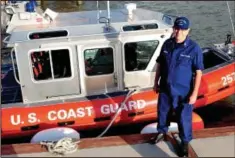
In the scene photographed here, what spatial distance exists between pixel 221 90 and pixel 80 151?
3249mm

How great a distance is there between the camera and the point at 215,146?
4.19 meters

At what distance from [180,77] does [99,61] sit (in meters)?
2.22

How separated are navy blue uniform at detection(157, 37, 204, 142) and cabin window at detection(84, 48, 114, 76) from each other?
1.86 meters

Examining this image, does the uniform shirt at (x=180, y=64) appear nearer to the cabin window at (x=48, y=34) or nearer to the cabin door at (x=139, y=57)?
the cabin door at (x=139, y=57)

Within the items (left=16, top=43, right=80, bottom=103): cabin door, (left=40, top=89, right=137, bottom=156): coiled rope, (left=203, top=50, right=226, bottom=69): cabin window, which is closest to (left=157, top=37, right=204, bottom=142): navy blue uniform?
(left=40, top=89, right=137, bottom=156): coiled rope

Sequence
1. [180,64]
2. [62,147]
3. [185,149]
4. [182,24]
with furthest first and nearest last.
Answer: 1. [62,147]
2. [185,149]
3. [180,64]
4. [182,24]

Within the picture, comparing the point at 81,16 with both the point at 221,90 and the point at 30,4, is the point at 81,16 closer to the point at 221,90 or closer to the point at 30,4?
the point at 30,4

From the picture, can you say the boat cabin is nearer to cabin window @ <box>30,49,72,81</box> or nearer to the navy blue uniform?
cabin window @ <box>30,49,72,81</box>

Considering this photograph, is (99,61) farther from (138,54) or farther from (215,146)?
(215,146)

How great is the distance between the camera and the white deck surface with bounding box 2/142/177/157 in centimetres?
411

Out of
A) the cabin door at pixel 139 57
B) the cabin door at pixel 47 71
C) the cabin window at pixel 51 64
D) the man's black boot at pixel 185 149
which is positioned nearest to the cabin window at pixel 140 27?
the cabin door at pixel 139 57

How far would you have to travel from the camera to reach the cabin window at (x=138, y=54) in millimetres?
5793

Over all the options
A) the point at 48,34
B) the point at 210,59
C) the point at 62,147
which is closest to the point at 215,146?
the point at 62,147

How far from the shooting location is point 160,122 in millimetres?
4168
